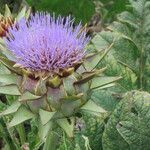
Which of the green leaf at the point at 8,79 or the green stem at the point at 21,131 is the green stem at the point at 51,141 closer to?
the green leaf at the point at 8,79

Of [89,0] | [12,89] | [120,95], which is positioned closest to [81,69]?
[12,89]

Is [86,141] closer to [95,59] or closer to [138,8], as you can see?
[95,59]

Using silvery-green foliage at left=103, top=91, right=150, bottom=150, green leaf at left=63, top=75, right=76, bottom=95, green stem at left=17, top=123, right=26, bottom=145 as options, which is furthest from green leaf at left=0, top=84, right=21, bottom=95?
green stem at left=17, top=123, right=26, bottom=145

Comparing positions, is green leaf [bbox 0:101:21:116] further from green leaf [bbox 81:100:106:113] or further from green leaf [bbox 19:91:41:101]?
green leaf [bbox 81:100:106:113]

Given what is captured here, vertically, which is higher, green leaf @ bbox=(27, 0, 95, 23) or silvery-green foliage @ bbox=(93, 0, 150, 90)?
silvery-green foliage @ bbox=(93, 0, 150, 90)

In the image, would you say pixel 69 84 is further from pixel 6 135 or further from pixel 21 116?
pixel 6 135

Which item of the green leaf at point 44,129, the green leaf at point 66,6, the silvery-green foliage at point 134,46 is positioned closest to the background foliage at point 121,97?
the silvery-green foliage at point 134,46

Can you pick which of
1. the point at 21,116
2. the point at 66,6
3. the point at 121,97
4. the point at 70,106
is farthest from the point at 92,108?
the point at 66,6
